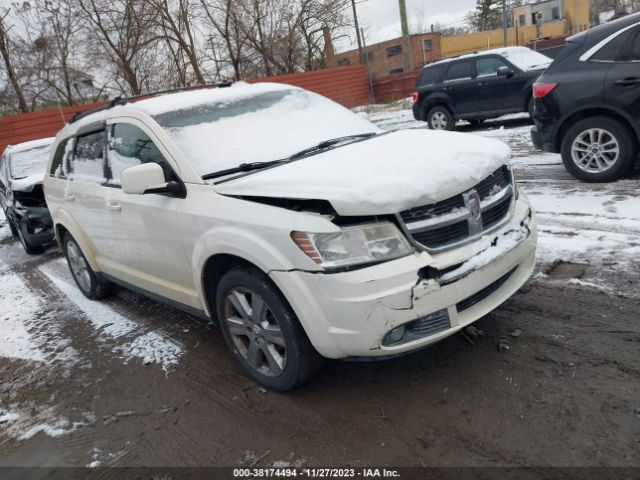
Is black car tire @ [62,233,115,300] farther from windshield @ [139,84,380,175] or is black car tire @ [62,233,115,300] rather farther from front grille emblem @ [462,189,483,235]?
front grille emblem @ [462,189,483,235]

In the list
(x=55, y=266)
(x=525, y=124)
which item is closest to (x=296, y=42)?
(x=525, y=124)

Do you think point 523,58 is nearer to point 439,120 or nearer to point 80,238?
point 439,120

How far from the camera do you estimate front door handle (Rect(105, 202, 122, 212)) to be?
399 centimetres

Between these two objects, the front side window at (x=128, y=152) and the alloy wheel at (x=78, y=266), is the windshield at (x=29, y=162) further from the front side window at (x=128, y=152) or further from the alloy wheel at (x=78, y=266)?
the front side window at (x=128, y=152)

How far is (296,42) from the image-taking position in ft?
101

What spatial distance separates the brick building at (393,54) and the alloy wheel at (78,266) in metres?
43.8

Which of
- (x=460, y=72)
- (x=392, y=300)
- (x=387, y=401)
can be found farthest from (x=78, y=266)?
(x=460, y=72)

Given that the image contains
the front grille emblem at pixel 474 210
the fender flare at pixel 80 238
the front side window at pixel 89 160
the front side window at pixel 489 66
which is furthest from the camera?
the front side window at pixel 489 66

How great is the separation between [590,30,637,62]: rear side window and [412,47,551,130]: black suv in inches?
216

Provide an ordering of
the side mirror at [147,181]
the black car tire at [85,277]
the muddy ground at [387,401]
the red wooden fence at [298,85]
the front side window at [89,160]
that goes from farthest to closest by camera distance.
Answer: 1. the red wooden fence at [298,85]
2. the black car tire at [85,277]
3. the front side window at [89,160]
4. the side mirror at [147,181]
5. the muddy ground at [387,401]

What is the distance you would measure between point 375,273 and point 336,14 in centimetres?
3103

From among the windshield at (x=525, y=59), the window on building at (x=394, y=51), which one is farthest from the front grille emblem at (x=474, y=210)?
the window on building at (x=394, y=51)

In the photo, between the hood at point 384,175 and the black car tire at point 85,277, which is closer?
the hood at point 384,175

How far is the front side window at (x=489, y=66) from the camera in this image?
1184 cm
